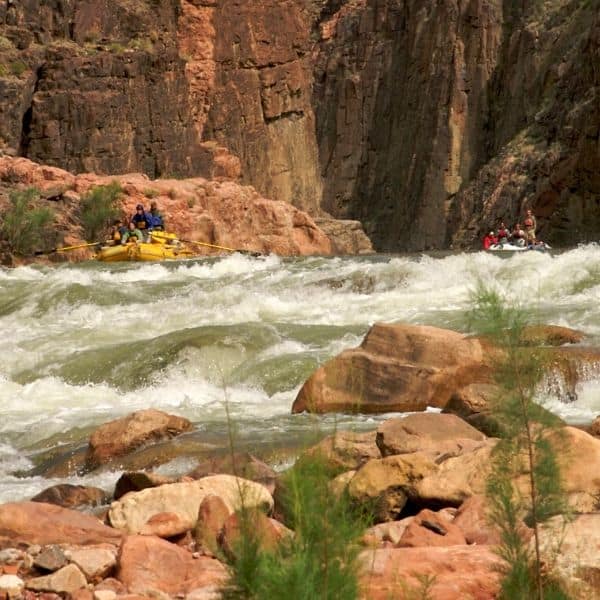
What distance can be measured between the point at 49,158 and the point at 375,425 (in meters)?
36.7

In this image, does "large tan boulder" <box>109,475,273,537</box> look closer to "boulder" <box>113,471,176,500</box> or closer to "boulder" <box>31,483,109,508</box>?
"boulder" <box>113,471,176,500</box>

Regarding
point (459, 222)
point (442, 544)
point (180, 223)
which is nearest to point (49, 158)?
point (180, 223)

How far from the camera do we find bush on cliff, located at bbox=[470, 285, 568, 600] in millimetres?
3598

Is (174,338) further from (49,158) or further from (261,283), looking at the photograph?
(49,158)

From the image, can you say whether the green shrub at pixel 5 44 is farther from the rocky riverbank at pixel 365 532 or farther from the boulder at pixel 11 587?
the boulder at pixel 11 587

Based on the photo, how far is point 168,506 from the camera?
6.33 m

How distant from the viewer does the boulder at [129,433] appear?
9023 millimetres

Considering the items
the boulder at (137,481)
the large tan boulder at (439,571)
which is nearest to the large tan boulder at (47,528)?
the boulder at (137,481)

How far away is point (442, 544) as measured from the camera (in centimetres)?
530

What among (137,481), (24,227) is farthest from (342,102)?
(137,481)

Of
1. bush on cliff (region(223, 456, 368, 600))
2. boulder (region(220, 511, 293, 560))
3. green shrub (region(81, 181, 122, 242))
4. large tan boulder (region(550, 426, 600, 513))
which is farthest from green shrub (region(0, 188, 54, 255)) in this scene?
bush on cliff (region(223, 456, 368, 600))

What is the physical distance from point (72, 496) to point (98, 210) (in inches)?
1129

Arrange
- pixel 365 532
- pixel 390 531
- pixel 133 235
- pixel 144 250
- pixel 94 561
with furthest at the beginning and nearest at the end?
pixel 133 235 → pixel 144 250 → pixel 390 531 → pixel 94 561 → pixel 365 532

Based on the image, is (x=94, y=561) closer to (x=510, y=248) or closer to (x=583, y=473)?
(x=583, y=473)
